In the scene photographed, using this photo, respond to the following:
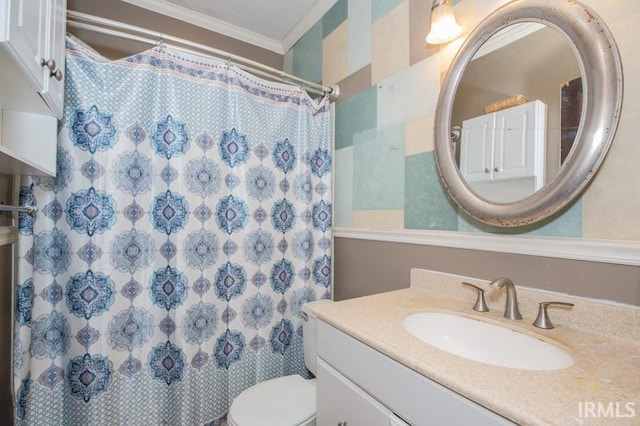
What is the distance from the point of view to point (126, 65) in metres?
1.31

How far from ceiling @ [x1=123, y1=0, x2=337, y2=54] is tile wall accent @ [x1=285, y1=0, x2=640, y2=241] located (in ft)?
0.44

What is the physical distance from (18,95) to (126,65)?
1.58 feet

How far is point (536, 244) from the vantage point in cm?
91

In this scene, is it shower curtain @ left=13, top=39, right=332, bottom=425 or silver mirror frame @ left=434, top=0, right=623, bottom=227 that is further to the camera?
shower curtain @ left=13, top=39, right=332, bottom=425

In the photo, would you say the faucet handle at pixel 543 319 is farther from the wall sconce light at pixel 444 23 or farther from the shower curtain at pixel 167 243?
the shower curtain at pixel 167 243

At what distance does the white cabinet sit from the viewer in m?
0.90

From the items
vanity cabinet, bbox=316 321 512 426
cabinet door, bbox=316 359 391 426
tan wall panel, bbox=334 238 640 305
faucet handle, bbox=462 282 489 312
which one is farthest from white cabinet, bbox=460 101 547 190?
cabinet door, bbox=316 359 391 426

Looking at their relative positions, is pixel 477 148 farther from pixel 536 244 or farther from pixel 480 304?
pixel 480 304

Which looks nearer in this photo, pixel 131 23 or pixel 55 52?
pixel 55 52

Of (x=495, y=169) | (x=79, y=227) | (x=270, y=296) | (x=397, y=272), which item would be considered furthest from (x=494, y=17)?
(x=79, y=227)

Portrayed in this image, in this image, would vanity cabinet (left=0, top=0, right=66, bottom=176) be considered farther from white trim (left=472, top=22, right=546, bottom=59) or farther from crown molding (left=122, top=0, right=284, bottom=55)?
white trim (left=472, top=22, right=546, bottom=59)

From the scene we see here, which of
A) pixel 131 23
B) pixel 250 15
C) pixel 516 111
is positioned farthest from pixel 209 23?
pixel 516 111

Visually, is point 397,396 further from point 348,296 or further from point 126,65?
point 126,65

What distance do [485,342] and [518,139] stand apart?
26.3 inches
